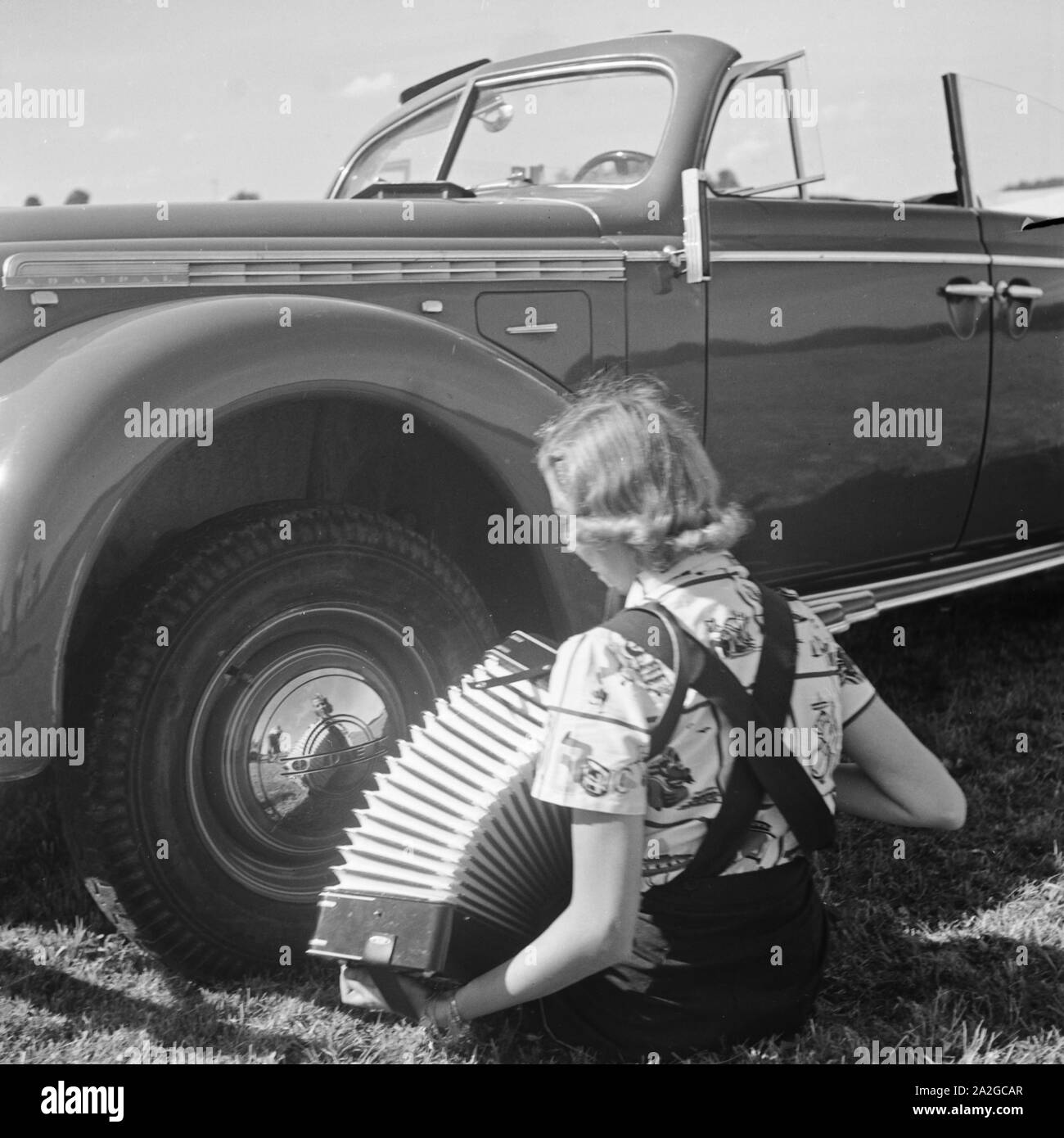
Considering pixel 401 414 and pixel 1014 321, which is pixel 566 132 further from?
pixel 1014 321

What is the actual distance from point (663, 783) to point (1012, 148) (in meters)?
3.28

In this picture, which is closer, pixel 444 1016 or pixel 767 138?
pixel 444 1016

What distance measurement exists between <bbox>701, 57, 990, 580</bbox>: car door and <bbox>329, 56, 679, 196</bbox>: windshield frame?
182 millimetres

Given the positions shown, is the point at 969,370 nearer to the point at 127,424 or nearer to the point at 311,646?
the point at 311,646

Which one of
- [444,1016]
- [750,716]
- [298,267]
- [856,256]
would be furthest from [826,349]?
[444,1016]

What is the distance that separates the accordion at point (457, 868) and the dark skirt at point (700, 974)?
0.54ft

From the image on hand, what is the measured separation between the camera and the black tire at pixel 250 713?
→ 2332 mm

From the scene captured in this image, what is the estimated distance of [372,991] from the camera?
2082 millimetres

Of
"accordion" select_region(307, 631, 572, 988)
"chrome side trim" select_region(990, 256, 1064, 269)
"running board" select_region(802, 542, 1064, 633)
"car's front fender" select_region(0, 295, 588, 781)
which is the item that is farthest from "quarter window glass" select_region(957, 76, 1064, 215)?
"accordion" select_region(307, 631, 572, 988)

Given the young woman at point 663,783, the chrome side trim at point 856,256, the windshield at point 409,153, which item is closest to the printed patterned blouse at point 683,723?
the young woman at point 663,783

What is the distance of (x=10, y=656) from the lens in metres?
2.13

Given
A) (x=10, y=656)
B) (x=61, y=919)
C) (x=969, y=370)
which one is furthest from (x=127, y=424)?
(x=969, y=370)

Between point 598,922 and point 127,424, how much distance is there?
1215 mm

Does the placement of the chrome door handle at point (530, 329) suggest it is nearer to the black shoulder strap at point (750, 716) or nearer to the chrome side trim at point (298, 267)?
the chrome side trim at point (298, 267)
